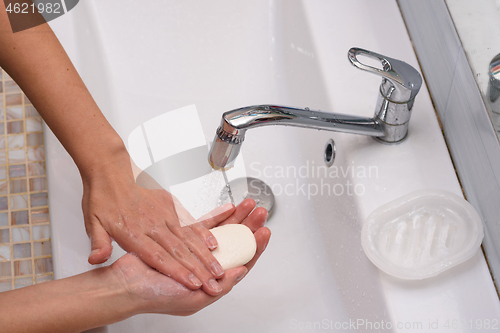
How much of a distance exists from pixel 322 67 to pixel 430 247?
350 millimetres

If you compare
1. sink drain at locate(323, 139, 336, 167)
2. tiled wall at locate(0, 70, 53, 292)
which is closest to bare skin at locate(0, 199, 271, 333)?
tiled wall at locate(0, 70, 53, 292)

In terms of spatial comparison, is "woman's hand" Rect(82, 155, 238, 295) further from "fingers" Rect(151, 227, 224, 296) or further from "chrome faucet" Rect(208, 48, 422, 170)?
"chrome faucet" Rect(208, 48, 422, 170)

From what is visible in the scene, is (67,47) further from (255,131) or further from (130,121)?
(255,131)

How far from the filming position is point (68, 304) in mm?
540

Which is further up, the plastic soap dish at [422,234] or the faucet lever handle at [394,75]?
the faucet lever handle at [394,75]

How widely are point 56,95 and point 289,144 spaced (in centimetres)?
42

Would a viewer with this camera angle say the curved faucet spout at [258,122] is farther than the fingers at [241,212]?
No

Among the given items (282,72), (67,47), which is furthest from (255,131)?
(67,47)

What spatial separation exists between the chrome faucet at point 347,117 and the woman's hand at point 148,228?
105 mm

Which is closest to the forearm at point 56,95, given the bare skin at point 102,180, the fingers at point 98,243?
the bare skin at point 102,180

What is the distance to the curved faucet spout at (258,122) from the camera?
55 centimetres

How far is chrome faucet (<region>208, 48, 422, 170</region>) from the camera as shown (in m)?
0.56

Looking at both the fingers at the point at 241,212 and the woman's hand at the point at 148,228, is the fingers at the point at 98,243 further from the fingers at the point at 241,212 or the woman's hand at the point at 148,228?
the fingers at the point at 241,212

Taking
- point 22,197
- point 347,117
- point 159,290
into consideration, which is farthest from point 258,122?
point 22,197
